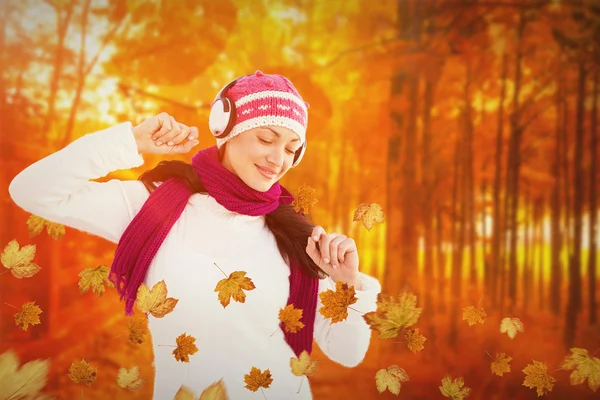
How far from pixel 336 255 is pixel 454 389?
78 cm

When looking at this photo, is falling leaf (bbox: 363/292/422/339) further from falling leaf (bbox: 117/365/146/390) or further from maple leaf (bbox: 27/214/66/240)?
maple leaf (bbox: 27/214/66/240)

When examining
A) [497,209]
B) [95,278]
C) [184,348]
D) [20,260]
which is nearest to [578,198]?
[497,209]

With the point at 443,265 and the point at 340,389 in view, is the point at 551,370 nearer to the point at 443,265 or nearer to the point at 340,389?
the point at 443,265

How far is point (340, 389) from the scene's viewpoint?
6.58 ft

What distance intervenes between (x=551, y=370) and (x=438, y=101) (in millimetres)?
1089

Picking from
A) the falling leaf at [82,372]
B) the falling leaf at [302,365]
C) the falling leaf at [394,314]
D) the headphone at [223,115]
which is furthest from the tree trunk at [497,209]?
the falling leaf at [82,372]

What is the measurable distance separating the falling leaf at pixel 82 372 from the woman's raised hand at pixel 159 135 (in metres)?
0.82

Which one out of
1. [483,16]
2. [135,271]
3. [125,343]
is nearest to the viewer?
[135,271]

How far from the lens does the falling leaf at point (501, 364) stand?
201cm

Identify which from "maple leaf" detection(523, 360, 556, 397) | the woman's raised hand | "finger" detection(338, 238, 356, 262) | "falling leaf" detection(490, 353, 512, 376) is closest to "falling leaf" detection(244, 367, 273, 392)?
"finger" detection(338, 238, 356, 262)

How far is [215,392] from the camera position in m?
1.67

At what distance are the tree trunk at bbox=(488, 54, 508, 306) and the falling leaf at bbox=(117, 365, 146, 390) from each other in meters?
1.31

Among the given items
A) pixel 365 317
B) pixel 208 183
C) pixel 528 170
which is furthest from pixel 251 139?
pixel 528 170

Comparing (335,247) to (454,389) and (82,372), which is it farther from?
(82,372)
